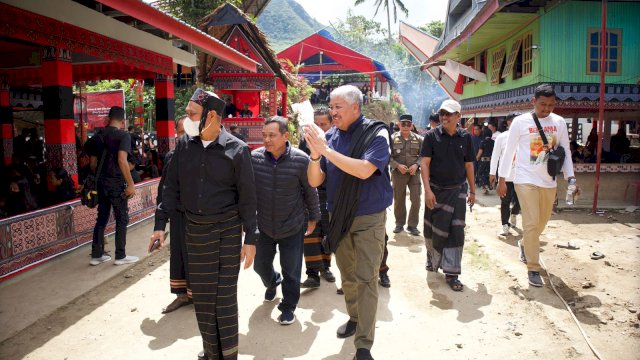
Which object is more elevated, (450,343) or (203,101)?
(203,101)

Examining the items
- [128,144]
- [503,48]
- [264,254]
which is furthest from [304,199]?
[503,48]

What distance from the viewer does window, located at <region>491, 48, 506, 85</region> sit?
1270 cm

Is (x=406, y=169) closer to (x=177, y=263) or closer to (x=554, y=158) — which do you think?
(x=554, y=158)

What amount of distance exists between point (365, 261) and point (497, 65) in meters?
11.8

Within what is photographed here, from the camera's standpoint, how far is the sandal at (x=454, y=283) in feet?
15.0

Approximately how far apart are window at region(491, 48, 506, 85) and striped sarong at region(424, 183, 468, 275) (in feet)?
30.5

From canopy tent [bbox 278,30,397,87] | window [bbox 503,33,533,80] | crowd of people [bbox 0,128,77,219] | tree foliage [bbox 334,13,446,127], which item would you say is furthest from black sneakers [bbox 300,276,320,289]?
tree foliage [bbox 334,13,446,127]

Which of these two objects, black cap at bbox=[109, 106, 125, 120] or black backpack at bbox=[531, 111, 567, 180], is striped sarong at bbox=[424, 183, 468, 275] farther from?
black cap at bbox=[109, 106, 125, 120]

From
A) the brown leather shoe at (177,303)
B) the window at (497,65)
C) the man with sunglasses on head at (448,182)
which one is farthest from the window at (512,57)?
the brown leather shoe at (177,303)

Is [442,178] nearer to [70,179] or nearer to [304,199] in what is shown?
[304,199]

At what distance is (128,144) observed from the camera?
5.18 m

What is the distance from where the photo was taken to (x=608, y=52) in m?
9.52

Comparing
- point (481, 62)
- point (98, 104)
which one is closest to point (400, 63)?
point (481, 62)

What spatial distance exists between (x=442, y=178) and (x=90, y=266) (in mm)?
4318
